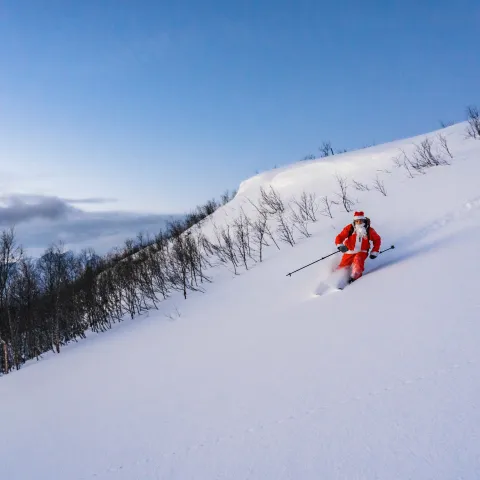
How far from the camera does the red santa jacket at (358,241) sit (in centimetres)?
837

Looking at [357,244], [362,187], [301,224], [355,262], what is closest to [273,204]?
[301,224]

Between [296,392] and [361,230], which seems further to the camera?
[361,230]

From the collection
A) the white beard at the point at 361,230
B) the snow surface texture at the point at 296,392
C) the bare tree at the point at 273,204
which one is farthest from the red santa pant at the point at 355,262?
the bare tree at the point at 273,204

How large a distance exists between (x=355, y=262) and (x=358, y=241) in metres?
0.78

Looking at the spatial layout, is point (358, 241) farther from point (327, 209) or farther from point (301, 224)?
point (327, 209)

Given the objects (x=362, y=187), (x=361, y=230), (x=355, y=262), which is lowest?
(x=355, y=262)

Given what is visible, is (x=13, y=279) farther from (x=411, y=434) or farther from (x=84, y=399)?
(x=411, y=434)

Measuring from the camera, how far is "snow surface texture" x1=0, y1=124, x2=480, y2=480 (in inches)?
101

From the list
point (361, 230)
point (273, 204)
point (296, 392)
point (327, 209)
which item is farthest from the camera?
point (273, 204)

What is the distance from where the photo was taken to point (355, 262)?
8.04m

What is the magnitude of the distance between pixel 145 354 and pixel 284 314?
371 centimetres

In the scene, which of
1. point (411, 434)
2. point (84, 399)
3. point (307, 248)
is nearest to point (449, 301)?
point (411, 434)

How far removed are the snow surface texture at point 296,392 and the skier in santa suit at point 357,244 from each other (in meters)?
0.44

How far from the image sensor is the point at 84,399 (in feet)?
20.1
